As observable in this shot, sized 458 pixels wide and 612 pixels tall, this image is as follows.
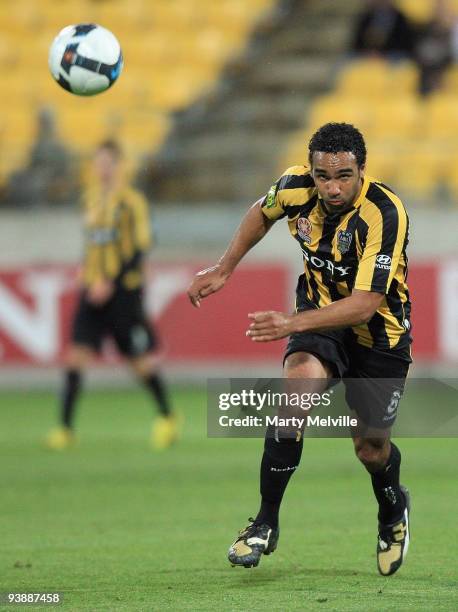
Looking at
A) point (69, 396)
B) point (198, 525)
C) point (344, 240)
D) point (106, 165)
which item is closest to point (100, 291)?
point (69, 396)

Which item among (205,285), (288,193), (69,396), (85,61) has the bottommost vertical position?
(69,396)

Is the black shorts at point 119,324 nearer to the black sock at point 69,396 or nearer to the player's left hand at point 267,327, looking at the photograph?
the black sock at point 69,396

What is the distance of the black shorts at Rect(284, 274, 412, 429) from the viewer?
5.30 metres

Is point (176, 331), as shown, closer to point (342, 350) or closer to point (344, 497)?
point (344, 497)

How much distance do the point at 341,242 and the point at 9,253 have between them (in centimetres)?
925

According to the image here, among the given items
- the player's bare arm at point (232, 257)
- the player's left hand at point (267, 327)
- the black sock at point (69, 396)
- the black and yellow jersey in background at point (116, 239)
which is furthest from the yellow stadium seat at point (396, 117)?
the player's left hand at point (267, 327)

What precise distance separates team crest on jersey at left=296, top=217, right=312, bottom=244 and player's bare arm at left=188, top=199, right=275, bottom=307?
0.76ft

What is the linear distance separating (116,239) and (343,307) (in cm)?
538

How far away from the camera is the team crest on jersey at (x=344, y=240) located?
5151mm

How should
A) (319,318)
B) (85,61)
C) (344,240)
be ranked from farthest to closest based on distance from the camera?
(85,61), (344,240), (319,318)

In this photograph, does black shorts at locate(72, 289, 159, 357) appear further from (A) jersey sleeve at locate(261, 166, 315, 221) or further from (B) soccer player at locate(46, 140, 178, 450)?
(A) jersey sleeve at locate(261, 166, 315, 221)

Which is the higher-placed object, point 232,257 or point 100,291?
point 232,257

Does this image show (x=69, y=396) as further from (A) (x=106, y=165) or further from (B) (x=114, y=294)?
(A) (x=106, y=165)

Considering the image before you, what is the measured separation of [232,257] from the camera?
18.1 ft
